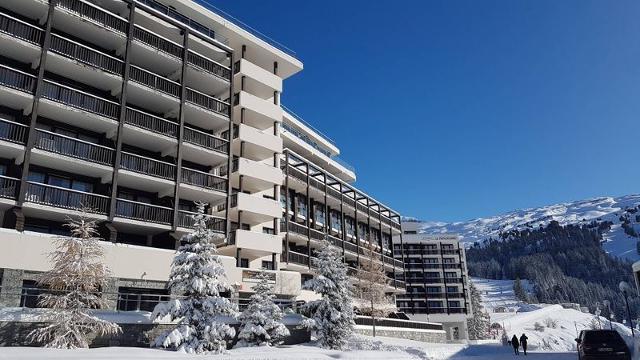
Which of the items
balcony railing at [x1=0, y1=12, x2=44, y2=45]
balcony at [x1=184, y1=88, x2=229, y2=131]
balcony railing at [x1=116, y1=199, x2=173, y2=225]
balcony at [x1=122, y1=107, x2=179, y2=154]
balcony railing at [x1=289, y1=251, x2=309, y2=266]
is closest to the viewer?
balcony railing at [x1=0, y1=12, x2=44, y2=45]

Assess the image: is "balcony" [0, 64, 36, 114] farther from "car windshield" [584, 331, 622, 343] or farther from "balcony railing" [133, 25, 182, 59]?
"car windshield" [584, 331, 622, 343]

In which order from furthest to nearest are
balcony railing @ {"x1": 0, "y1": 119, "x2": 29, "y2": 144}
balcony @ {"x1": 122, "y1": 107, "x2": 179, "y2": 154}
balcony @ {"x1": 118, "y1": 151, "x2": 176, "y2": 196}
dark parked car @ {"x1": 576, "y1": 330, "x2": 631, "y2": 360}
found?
balcony @ {"x1": 122, "y1": 107, "x2": 179, "y2": 154}, balcony @ {"x1": 118, "y1": 151, "x2": 176, "y2": 196}, balcony railing @ {"x1": 0, "y1": 119, "x2": 29, "y2": 144}, dark parked car @ {"x1": 576, "y1": 330, "x2": 631, "y2": 360}

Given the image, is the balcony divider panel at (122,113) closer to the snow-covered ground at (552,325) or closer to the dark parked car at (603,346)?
the dark parked car at (603,346)

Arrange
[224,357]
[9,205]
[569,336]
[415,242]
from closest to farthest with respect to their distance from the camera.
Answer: [224,357] → [9,205] → [415,242] → [569,336]

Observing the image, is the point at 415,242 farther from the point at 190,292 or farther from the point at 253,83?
Result: the point at 190,292

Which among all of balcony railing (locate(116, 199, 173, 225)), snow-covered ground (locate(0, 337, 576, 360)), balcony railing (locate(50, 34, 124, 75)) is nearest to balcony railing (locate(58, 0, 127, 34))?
balcony railing (locate(50, 34, 124, 75))

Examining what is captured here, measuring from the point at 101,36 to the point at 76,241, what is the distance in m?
18.7

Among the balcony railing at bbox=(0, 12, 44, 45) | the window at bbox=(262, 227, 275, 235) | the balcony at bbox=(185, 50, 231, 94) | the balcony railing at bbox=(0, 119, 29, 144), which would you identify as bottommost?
the window at bbox=(262, 227, 275, 235)

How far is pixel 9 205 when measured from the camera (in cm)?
2923

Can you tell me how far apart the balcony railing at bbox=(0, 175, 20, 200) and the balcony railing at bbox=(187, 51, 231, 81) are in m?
16.0

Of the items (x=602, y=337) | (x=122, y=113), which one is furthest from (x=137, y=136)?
(x=602, y=337)

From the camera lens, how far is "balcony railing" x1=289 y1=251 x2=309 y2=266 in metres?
51.5

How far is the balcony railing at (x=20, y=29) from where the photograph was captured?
101ft

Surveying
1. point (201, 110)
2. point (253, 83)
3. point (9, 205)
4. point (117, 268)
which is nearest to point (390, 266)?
point (253, 83)
